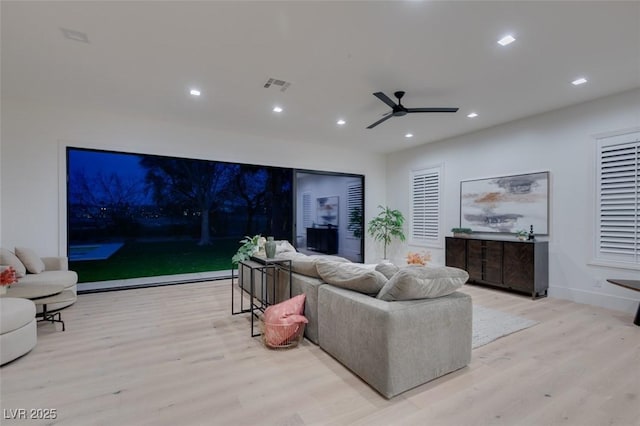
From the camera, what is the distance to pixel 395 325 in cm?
193

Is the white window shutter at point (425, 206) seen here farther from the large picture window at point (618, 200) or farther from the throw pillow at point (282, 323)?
the throw pillow at point (282, 323)

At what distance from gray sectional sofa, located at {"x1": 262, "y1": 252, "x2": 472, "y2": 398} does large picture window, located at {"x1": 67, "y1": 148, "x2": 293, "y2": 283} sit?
4297mm

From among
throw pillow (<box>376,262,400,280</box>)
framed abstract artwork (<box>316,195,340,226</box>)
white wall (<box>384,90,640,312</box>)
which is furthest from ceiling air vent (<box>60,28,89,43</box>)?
framed abstract artwork (<box>316,195,340,226</box>)

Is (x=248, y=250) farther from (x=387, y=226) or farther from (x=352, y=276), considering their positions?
(x=387, y=226)

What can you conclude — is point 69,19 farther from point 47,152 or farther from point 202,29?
point 47,152

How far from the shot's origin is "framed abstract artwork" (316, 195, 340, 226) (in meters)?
8.89

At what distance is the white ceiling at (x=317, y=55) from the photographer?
7.82 feet

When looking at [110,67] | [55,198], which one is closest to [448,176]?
[110,67]

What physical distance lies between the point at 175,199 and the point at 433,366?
6281 mm

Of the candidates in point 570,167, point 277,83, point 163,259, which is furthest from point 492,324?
point 163,259

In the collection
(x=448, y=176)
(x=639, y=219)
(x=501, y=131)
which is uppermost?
(x=501, y=131)

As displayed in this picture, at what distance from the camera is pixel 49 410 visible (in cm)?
183

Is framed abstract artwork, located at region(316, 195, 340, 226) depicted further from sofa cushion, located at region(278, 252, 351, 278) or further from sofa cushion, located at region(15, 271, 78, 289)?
sofa cushion, located at region(15, 271, 78, 289)

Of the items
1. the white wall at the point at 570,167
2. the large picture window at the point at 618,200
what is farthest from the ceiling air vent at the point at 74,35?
the large picture window at the point at 618,200
